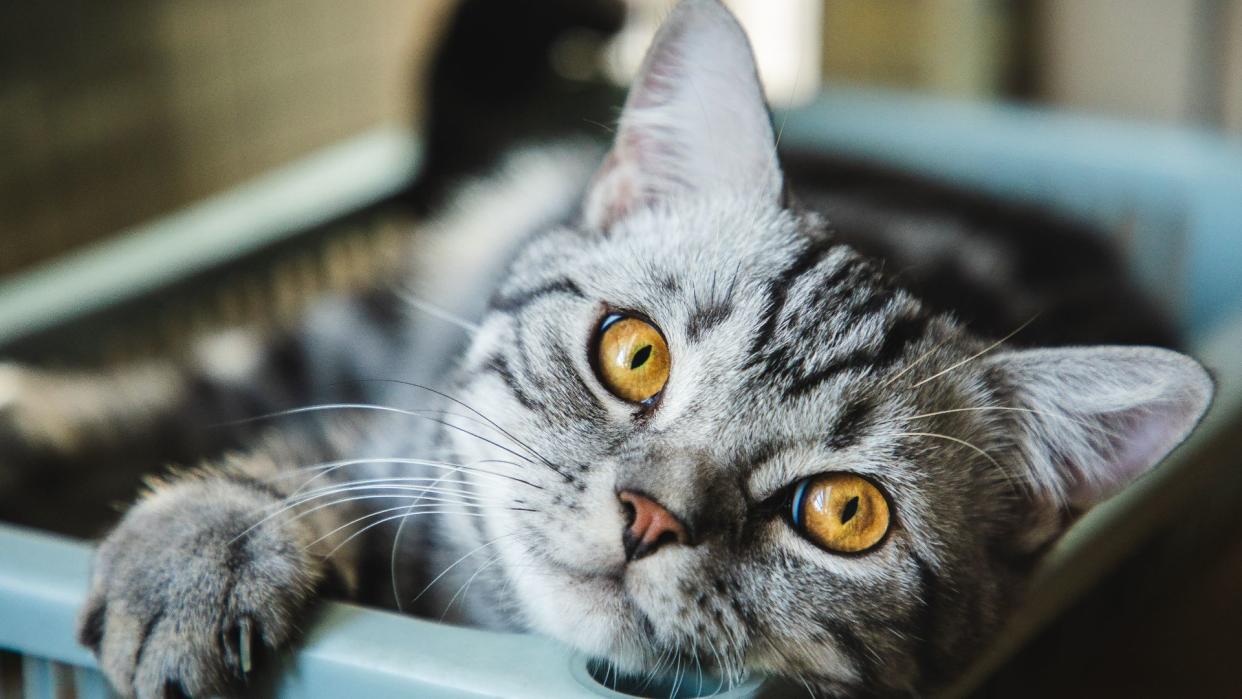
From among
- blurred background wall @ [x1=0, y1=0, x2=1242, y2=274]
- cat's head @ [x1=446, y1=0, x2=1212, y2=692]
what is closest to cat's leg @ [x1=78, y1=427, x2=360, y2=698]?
cat's head @ [x1=446, y1=0, x2=1212, y2=692]

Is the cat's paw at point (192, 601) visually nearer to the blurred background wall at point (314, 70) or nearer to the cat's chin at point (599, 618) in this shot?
the cat's chin at point (599, 618)

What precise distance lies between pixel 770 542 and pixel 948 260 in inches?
25.9

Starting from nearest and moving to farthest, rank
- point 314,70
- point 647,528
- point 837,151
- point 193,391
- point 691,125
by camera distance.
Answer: point 647,528
point 691,125
point 193,391
point 837,151
point 314,70

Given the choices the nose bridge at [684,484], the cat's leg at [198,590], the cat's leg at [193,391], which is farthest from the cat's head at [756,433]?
the cat's leg at [193,391]

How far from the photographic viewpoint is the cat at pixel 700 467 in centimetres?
66

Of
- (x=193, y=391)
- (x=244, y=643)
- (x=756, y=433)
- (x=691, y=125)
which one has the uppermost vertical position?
(x=691, y=125)

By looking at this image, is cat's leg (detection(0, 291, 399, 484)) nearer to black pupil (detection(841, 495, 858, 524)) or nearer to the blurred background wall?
the blurred background wall

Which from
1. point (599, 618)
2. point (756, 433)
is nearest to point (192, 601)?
point (599, 618)

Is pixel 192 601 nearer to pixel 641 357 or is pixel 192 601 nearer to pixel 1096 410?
pixel 641 357

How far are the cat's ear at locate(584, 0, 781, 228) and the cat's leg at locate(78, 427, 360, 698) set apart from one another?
31cm

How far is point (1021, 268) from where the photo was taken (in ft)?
4.18

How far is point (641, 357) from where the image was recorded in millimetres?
713

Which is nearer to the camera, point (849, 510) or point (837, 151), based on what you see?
point (849, 510)

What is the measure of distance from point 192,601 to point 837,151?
46.8 inches
